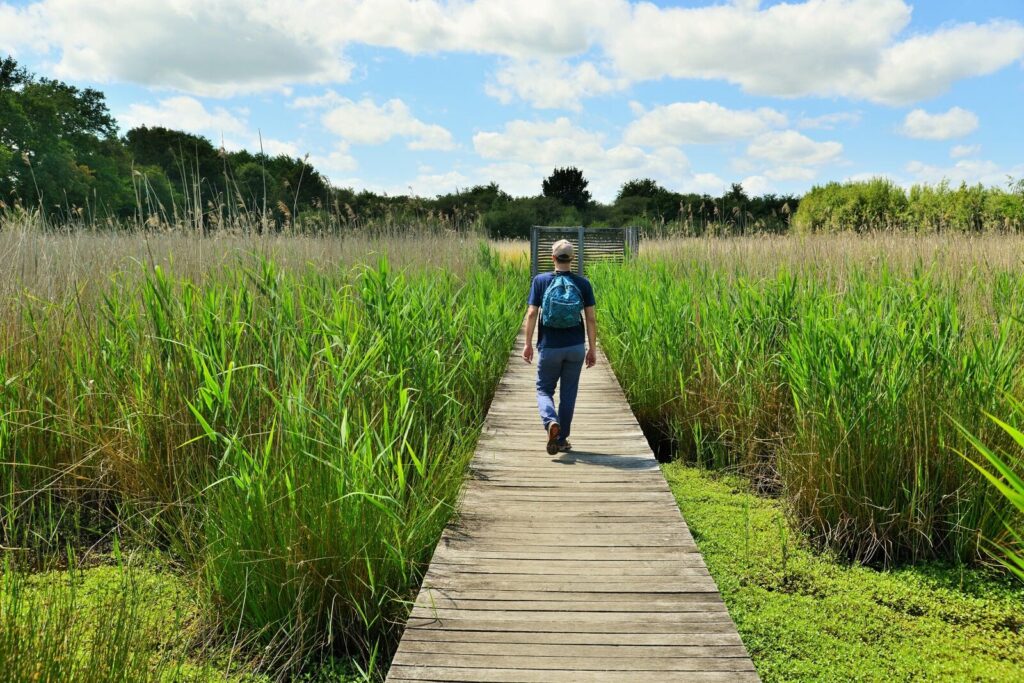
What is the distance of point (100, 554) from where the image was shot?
3.63 metres

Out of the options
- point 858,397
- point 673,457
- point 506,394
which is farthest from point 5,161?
point 858,397

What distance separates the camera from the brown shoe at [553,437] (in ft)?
14.7

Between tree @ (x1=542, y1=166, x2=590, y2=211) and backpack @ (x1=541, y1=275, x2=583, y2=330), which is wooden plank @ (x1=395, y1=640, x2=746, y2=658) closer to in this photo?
backpack @ (x1=541, y1=275, x2=583, y2=330)

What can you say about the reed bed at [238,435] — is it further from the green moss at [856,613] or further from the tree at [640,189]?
the tree at [640,189]

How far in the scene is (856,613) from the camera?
10.4 ft

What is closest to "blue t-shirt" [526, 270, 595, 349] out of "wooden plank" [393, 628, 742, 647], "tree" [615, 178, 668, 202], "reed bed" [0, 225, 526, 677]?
"reed bed" [0, 225, 526, 677]

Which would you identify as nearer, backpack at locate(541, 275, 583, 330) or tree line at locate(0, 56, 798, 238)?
backpack at locate(541, 275, 583, 330)

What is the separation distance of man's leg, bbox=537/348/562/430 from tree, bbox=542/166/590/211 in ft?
143

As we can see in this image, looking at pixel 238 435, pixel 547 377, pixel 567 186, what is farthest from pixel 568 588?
pixel 567 186

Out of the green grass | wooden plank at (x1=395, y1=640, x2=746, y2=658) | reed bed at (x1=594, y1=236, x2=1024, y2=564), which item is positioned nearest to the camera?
the green grass

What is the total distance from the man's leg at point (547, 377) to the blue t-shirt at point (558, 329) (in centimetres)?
6

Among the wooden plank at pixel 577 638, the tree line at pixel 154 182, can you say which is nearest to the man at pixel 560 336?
the wooden plank at pixel 577 638

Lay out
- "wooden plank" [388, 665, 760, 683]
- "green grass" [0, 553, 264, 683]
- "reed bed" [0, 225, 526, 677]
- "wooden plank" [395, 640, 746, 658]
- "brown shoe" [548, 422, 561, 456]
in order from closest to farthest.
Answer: "green grass" [0, 553, 264, 683] < "wooden plank" [388, 665, 760, 683] < "wooden plank" [395, 640, 746, 658] < "reed bed" [0, 225, 526, 677] < "brown shoe" [548, 422, 561, 456]

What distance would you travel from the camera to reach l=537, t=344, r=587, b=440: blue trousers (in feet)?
15.3
